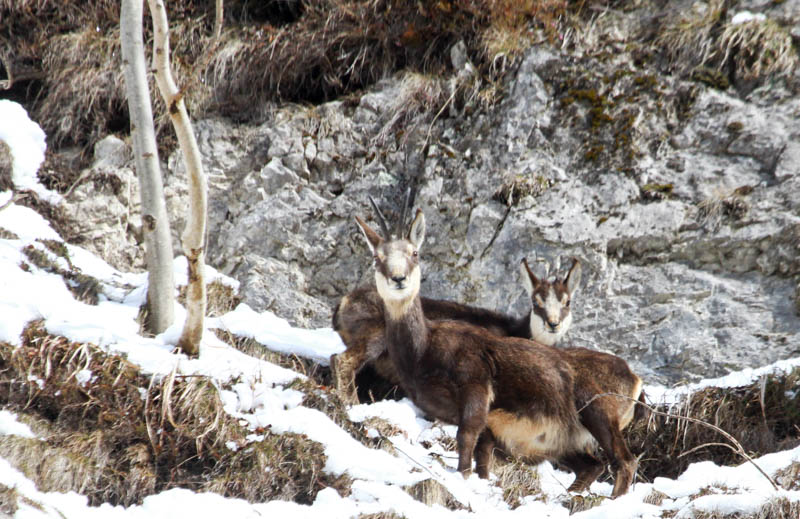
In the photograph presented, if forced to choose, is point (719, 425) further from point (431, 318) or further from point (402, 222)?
point (402, 222)

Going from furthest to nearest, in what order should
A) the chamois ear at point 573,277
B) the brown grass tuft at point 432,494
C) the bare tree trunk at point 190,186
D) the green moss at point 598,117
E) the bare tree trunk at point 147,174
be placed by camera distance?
the green moss at point 598,117 → the chamois ear at point 573,277 → the bare tree trunk at point 147,174 → the bare tree trunk at point 190,186 → the brown grass tuft at point 432,494

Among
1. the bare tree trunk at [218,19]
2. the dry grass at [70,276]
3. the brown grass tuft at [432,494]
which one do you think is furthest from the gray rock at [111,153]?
the brown grass tuft at [432,494]

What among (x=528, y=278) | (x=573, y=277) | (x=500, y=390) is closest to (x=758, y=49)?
(x=573, y=277)

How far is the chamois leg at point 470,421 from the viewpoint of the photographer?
18.5 ft

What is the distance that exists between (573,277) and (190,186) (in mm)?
3668

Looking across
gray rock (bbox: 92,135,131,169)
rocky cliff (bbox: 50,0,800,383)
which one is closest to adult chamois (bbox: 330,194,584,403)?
rocky cliff (bbox: 50,0,800,383)

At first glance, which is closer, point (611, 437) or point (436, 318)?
point (611, 437)

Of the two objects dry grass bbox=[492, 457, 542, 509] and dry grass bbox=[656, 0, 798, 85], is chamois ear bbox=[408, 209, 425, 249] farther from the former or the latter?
dry grass bbox=[656, 0, 798, 85]

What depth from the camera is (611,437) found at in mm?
5965

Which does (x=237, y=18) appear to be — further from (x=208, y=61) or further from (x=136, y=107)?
(x=136, y=107)

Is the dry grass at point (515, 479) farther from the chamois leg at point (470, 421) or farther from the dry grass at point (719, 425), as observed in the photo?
the dry grass at point (719, 425)

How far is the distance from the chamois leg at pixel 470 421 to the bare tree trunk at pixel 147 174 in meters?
2.43

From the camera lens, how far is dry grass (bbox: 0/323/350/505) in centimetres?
471

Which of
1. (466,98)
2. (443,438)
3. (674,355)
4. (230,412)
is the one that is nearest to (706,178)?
(674,355)
